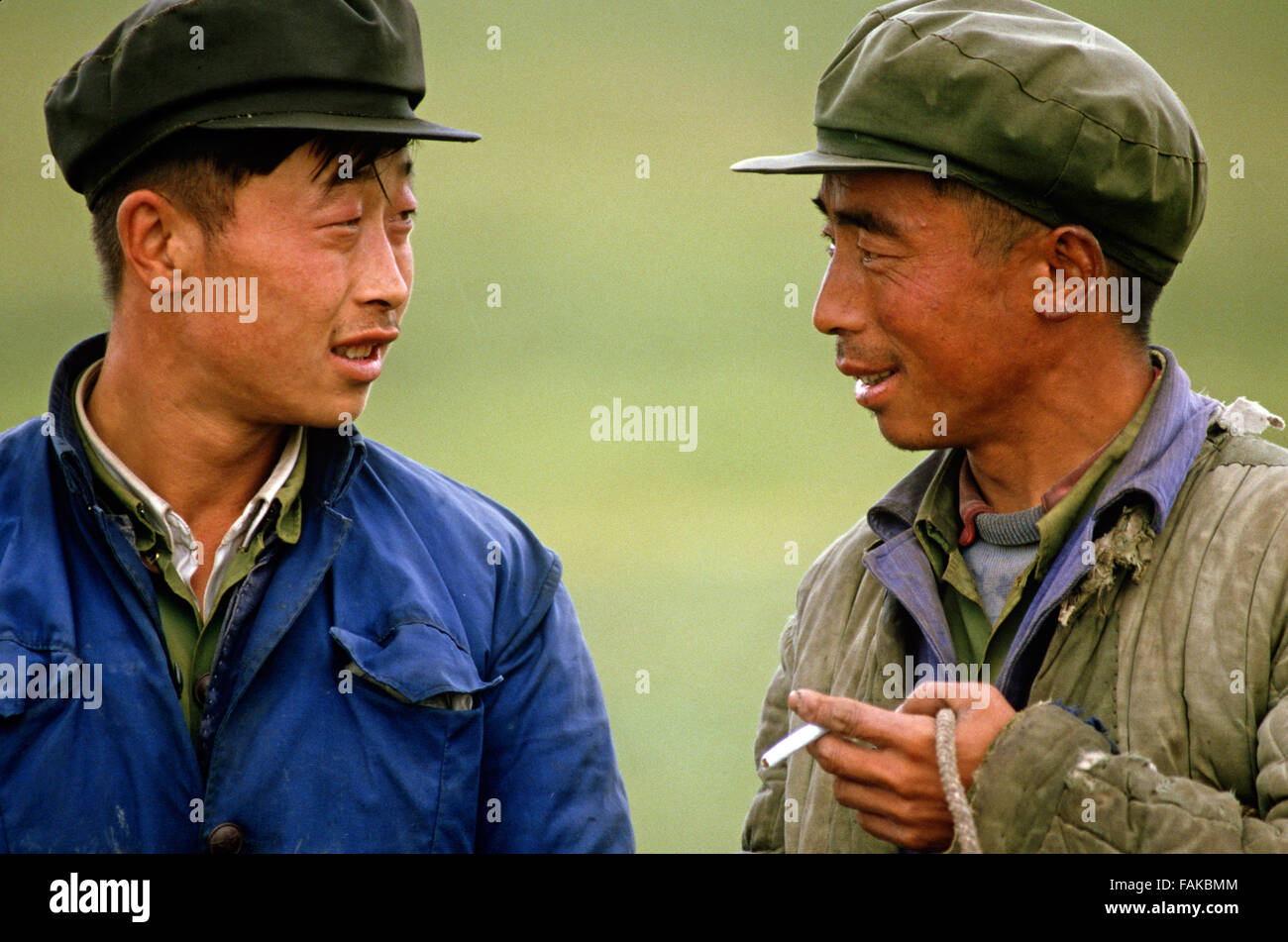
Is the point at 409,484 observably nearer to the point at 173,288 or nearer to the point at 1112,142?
the point at 173,288

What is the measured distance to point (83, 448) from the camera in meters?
2.84

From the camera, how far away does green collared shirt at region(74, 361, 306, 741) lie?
2756mm

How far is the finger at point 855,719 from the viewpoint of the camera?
2.46m

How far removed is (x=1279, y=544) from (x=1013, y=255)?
0.72m

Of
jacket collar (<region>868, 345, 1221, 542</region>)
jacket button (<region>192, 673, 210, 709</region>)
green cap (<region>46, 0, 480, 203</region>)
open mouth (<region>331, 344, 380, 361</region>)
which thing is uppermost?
green cap (<region>46, 0, 480, 203</region>)

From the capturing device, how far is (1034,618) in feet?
8.70

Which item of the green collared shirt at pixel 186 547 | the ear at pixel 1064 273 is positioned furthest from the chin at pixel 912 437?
the green collared shirt at pixel 186 547

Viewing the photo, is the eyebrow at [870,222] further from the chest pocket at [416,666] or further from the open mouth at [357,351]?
the chest pocket at [416,666]

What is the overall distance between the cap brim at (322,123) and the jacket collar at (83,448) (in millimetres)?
559

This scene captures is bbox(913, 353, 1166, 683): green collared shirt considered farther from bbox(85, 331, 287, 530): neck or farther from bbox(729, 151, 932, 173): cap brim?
bbox(85, 331, 287, 530): neck

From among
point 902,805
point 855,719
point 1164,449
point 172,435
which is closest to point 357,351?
point 172,435

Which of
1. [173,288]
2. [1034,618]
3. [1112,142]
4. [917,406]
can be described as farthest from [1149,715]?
[173,288]

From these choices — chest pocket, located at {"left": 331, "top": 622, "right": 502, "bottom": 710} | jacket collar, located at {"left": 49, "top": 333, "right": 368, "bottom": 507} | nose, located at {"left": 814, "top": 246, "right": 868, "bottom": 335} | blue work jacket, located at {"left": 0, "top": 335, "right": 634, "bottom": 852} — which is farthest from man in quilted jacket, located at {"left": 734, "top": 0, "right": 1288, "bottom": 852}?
jacket collar, located at {"left": 49, "top": 333, "right": 368, "bottom": 507}

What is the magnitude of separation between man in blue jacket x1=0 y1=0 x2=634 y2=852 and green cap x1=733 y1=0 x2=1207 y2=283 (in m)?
0.82
